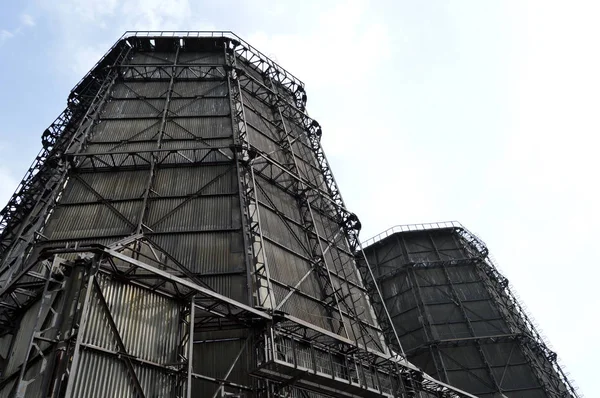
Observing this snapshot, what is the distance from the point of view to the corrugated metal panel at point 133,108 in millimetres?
21031

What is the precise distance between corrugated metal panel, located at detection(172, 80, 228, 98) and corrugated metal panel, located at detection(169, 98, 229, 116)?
0.52m

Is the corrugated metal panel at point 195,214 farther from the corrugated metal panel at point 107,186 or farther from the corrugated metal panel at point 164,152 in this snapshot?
the corrugated metal panel at point 164,152

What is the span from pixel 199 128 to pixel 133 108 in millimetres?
3682

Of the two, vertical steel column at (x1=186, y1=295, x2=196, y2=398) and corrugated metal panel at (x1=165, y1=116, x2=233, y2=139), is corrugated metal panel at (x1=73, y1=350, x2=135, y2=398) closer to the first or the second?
vertical steel column at (x1=186, y1=295, x2=196, y2=398)

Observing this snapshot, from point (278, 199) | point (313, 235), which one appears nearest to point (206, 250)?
point (278, 199)

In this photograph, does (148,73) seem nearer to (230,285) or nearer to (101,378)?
(230,285)

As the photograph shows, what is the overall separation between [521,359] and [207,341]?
24537 mm

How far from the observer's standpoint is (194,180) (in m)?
17.6

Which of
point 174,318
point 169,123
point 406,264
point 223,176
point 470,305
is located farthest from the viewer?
point 406,264

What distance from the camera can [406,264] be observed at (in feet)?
115

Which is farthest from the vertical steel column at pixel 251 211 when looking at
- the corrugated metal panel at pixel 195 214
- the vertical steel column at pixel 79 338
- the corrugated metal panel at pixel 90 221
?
the vertical steel column at pixel 79 338

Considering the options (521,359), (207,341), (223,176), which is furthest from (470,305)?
(207,341)

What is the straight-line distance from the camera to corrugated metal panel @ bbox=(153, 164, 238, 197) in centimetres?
1712

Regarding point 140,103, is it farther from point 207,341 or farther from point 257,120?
point 207,341
